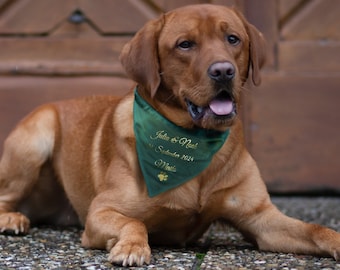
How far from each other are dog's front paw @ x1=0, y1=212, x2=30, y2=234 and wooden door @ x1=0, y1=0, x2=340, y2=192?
1888 millimetres

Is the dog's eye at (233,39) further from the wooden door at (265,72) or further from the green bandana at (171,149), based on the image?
the wooden door at (265,72)

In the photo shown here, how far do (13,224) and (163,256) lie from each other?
1.28 meters

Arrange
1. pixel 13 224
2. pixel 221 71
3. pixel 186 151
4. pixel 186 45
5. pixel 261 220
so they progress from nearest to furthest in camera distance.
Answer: pixel 221 71
pixel 186 45
pixel 186 151
pixel 261 220
pixel 13 224

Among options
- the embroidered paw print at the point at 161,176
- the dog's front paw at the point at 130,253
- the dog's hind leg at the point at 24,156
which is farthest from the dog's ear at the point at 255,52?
the dog's hind leg at the point at 24,156

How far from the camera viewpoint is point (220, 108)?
4488 mm

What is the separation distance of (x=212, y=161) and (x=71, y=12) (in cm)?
285

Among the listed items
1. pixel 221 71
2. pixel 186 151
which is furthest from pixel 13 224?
pixel 221 71

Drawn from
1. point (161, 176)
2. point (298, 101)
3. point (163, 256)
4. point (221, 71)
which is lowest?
point (163, 256)

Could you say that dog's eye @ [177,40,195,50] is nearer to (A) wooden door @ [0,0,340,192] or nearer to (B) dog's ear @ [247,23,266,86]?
(B) dog's ear @ [247,23,266,86]

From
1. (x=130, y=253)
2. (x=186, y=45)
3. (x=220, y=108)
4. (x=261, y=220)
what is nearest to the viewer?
(x=130, y=253)

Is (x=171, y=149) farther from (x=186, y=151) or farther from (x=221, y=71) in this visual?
(x=221, y=71)

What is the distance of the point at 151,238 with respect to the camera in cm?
Answer: 499

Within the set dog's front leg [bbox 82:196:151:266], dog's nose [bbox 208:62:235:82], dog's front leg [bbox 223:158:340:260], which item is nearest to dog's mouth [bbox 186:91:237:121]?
dog's nose [bbox 208:62:235:82]

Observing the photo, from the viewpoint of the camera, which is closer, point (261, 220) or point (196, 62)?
point (196, 62)
